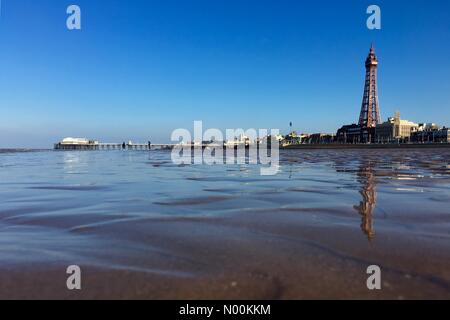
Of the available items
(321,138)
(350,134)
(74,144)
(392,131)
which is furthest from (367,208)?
(321,138)

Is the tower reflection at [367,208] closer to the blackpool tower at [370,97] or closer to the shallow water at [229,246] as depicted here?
the shallow water at [229,246]

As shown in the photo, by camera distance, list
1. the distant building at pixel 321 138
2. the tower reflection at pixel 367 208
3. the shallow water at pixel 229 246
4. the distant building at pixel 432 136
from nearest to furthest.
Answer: the shallow water at pixel 229 246
the tower reflection at pixel 367 208
the distant building at pixel 432 136
the distant building at pixel 321 138

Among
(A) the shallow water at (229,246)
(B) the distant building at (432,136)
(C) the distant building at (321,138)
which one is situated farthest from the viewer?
(C) the distant building at (321,138)

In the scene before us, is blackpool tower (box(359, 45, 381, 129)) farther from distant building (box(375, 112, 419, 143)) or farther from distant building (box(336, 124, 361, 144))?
distant building (box(336, 124, 361, 144))

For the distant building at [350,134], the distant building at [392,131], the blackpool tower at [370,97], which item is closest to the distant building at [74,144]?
the distant building at [350,134]

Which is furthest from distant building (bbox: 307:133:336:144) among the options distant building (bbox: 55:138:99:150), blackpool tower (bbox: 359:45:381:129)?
distant building (bbox: 55:138:99:150)

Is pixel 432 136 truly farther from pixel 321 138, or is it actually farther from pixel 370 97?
pixel 321 138

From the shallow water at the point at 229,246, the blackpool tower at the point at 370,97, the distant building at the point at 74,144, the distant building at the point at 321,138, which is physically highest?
the blackpool tower at the point at 370,97
